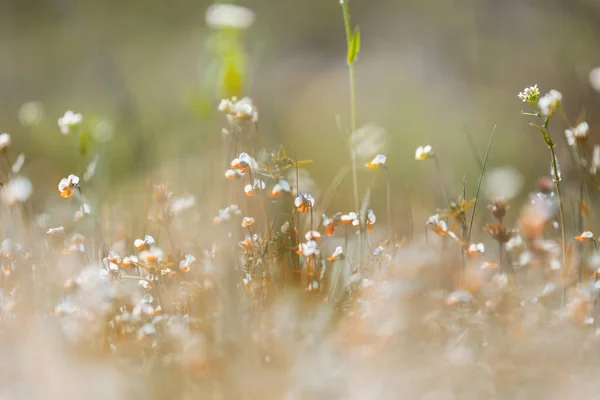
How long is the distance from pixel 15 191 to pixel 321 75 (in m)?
3.11

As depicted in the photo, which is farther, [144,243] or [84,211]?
[84,211]

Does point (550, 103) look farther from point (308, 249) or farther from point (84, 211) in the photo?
point (84, 211)

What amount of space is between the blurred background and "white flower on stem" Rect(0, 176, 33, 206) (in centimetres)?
40

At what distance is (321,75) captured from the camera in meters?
4.53

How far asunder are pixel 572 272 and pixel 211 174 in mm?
994

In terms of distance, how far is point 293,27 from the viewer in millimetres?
5086

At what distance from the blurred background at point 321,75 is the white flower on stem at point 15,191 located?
402 mm

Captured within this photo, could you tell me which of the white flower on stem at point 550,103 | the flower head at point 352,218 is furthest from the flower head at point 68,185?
the white flower on stem at point 550,103

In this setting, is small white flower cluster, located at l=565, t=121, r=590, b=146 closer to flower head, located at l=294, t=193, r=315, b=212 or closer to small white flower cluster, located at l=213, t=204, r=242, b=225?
flower head, located at l=294, t=193, r=315, b=212

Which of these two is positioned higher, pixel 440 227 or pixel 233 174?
pixel 233 174

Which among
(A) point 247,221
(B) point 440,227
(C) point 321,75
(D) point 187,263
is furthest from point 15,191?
(C) point 321,75

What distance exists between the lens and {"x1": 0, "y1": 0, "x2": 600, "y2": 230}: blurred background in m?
3.09

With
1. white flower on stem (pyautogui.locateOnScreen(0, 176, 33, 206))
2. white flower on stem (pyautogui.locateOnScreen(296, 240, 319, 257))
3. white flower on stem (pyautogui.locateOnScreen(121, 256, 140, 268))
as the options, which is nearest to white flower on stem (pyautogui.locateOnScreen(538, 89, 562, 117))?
white flower on stem (pyautogui.locateOnScreen(296, 240, 319, 257))

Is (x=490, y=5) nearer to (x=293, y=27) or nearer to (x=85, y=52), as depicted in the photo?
(x=293, y=27)
